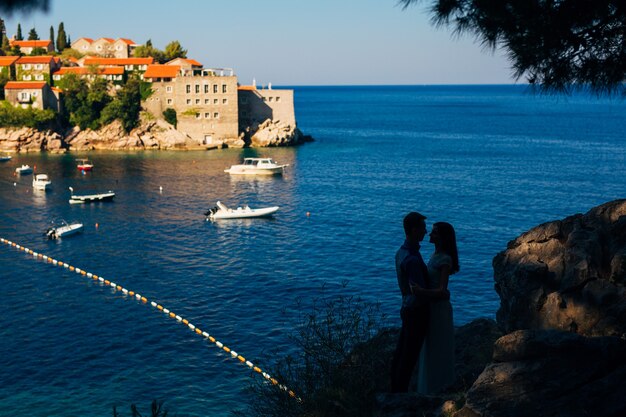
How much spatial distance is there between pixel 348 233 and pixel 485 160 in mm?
52134

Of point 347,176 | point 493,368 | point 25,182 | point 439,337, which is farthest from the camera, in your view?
point 347,176

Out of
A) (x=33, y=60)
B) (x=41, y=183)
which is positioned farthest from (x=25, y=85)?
(x=41, y=183)

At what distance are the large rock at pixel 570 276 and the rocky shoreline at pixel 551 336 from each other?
0.05 ft

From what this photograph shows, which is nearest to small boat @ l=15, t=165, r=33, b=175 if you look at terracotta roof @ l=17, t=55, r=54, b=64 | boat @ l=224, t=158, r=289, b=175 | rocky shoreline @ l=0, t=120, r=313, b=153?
rocky shoreline @ l=0, t=120, r=313, b=153

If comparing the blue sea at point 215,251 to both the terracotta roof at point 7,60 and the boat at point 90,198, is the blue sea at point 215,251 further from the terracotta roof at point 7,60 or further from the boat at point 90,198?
the terracotta roof at point 7,60

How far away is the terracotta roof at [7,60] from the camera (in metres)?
112

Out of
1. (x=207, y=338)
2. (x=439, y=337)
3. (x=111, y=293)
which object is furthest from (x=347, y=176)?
(x=439, y=337)

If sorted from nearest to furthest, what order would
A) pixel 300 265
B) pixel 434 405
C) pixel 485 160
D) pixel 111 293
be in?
pixel 434 405 → pixel 111 293 → pixel 300 265 → pixel 485 160

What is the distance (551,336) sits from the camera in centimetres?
778

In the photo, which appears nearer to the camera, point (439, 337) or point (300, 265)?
point (439, 337)

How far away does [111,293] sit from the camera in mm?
39688

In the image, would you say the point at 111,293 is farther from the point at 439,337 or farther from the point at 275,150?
the point at 275,150

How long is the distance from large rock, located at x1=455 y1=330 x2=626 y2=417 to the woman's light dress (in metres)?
2.09

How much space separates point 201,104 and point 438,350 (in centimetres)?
10461
